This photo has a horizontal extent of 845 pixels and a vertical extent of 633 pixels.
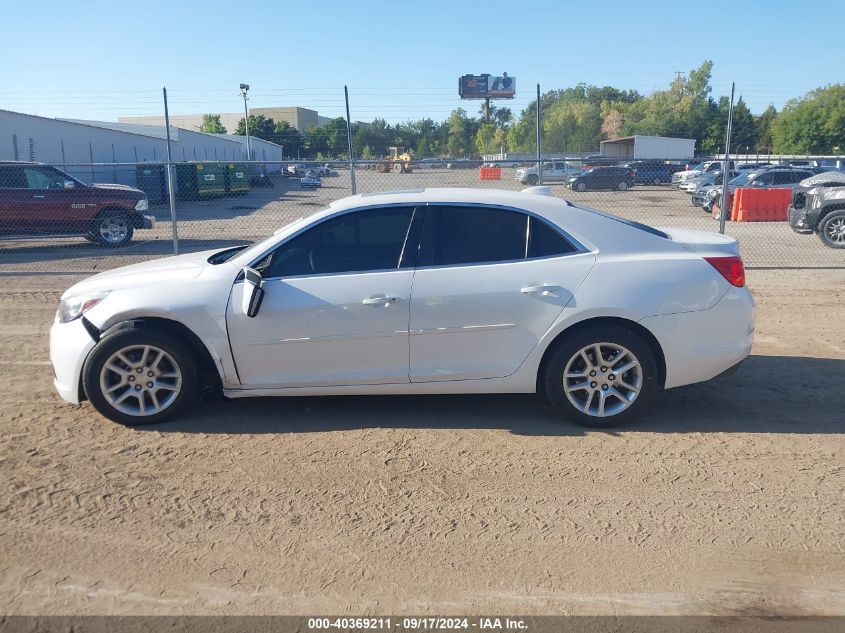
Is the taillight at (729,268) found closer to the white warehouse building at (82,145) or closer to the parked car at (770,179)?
the white warehouse building at (82,145)

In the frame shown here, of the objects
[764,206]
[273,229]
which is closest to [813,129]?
[764,206]

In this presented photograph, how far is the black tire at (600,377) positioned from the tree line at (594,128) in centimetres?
2939

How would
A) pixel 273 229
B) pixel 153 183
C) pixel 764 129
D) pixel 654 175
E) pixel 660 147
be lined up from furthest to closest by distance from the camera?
pixel 764 129 < pixel 660 147 < pixel 654 175 < pixel 153 183 < pixel 273 229

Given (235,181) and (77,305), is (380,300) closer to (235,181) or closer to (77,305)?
(77,305)

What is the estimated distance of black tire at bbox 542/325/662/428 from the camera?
5.07 m

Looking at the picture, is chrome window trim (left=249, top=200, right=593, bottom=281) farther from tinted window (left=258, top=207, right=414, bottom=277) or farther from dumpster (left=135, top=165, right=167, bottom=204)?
dumpster (left=135, top=165, right=167, bottom=204)

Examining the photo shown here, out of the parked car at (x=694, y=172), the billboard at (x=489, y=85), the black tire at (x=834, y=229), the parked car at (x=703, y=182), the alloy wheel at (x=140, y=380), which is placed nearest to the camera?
the alloy wheel at (x=140, y=380)

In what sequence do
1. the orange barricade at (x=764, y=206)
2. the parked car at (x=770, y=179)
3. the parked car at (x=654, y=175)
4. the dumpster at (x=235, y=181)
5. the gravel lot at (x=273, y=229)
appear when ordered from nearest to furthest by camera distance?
the gravel lot at (x=273, y=229) → the orange barricade at (x=764, y=206) → the parked car at (x=770, y=179) → the dumpster at (x=235, y=181) → the parked car at (x=654, y=175)

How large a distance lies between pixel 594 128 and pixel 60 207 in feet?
199

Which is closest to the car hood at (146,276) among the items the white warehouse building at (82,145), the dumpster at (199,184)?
the white warehouse building at (82,145)

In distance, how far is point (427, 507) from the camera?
4.15 meters

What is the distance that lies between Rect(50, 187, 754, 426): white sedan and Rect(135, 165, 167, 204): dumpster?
2407cm

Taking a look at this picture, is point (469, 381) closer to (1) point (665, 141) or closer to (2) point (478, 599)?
(2) point (478, 599)

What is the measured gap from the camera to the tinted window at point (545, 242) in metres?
5.24
